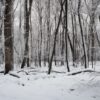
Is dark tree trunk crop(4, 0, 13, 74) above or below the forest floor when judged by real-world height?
above

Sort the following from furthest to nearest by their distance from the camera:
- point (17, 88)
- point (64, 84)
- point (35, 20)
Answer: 1. point (35, 20)
2. point (64, 84)
3. point (17, 88)

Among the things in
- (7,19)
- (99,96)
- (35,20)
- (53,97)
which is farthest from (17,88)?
(35,20)

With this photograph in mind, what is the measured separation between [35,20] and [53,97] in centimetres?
2468

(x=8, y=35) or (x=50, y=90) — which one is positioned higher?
(x=8, y=35)

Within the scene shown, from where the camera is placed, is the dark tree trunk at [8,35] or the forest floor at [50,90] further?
the dark tree trunk at [8,35]

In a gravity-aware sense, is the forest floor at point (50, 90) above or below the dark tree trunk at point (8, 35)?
below

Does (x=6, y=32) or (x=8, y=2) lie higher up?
(x=8, y=2)

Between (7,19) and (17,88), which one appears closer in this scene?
(17,88)

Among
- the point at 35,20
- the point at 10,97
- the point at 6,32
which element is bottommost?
the point at 10,97

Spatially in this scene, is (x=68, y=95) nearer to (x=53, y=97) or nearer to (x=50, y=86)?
(x=53, y=97)

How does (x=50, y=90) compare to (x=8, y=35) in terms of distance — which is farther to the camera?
(x=8, y=35)

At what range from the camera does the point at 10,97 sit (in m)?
6.12

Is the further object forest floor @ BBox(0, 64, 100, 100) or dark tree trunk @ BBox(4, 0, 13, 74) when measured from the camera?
dark tree trunk @ BBox(4, 0, 13, 74)

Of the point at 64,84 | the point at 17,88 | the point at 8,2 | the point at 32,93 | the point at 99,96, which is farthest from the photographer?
the point at 8,2
